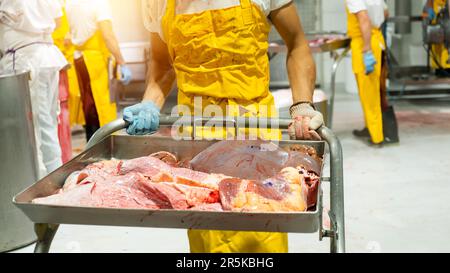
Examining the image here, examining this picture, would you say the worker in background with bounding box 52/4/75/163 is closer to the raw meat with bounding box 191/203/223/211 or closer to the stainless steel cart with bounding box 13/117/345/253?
the stainless steel cart with bounding box 13/117/345/253

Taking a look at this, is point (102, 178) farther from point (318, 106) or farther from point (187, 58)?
point (318, 106)

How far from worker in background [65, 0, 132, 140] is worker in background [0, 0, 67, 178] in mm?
500

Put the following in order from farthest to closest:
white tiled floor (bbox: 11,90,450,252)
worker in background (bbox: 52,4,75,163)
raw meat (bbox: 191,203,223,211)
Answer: worker in background (bbox: 52,4,75,163) < white tiled floor (bbox: 11,90,450,252) < raw meat (bbox: 191,203,223,211)

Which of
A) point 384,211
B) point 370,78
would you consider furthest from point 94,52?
point 384,211

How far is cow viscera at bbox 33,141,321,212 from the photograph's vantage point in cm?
159

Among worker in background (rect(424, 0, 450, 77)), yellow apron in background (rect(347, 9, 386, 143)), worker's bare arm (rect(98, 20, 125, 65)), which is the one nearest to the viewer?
worker's bare arm (rect(98, 20, 125, 65))

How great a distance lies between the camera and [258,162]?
6.26 feet

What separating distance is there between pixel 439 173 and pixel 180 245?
2.44 m

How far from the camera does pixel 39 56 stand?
4.43 metres

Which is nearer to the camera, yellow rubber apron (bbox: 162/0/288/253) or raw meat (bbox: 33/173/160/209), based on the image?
raw meat (bbox: 33/173/160/209)

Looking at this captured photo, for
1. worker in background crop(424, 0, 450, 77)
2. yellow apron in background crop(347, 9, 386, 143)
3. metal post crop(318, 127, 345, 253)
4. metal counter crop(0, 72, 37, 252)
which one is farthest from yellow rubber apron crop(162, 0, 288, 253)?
worker in background crop(424, 0, 450, 77)

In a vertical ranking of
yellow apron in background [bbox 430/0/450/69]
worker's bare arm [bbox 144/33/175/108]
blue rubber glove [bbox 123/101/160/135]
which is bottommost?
yellow apron in background [bbox 430/0/450/69]

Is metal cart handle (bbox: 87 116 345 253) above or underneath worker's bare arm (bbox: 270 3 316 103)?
underneath

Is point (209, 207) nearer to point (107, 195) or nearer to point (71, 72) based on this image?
point (107, 195)
